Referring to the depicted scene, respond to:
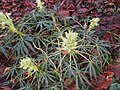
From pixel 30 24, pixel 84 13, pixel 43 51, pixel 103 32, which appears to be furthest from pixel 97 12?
pixel 43 51

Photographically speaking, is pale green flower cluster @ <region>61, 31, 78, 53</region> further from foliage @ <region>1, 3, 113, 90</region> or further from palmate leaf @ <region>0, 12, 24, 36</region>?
palmate leaf @ <region>0, 12, 24, 36</region>

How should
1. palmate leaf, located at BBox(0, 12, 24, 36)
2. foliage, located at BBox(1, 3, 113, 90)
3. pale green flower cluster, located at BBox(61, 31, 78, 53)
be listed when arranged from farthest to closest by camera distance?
palmate leaf, located at BBox(0, 12, 24, 36)
foliage, located at BBox(1, 3, 113, 90)
pale green flower cluster, located at BBox(61, 31, 78, 53)

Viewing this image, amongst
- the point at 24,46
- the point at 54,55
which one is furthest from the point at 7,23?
the point at 54,55

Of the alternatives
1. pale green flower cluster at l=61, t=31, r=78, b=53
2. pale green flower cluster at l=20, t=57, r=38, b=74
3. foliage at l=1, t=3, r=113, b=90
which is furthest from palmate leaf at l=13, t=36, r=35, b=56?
pale green flower cluster at l=61, t=31, r=78, b=53

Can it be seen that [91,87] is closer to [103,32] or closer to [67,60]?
[67,60]

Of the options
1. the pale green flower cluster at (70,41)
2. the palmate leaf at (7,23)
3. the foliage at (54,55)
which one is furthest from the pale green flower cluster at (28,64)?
the palmate leaf at (7,23)

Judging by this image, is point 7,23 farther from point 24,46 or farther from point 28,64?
point 28,64

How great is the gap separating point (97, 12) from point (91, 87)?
103 centimetres

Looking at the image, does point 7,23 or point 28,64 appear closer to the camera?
point 28,64

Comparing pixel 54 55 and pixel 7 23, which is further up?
pixel 7 23

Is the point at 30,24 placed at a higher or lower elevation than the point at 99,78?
higher

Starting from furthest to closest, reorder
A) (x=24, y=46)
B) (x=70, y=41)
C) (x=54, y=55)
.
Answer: (x=24, y=46)
(x=54, y=55)
(x=70, y=41)

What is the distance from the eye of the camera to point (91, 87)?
6.30 ft

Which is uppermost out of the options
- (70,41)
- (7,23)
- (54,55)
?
(7,23)
